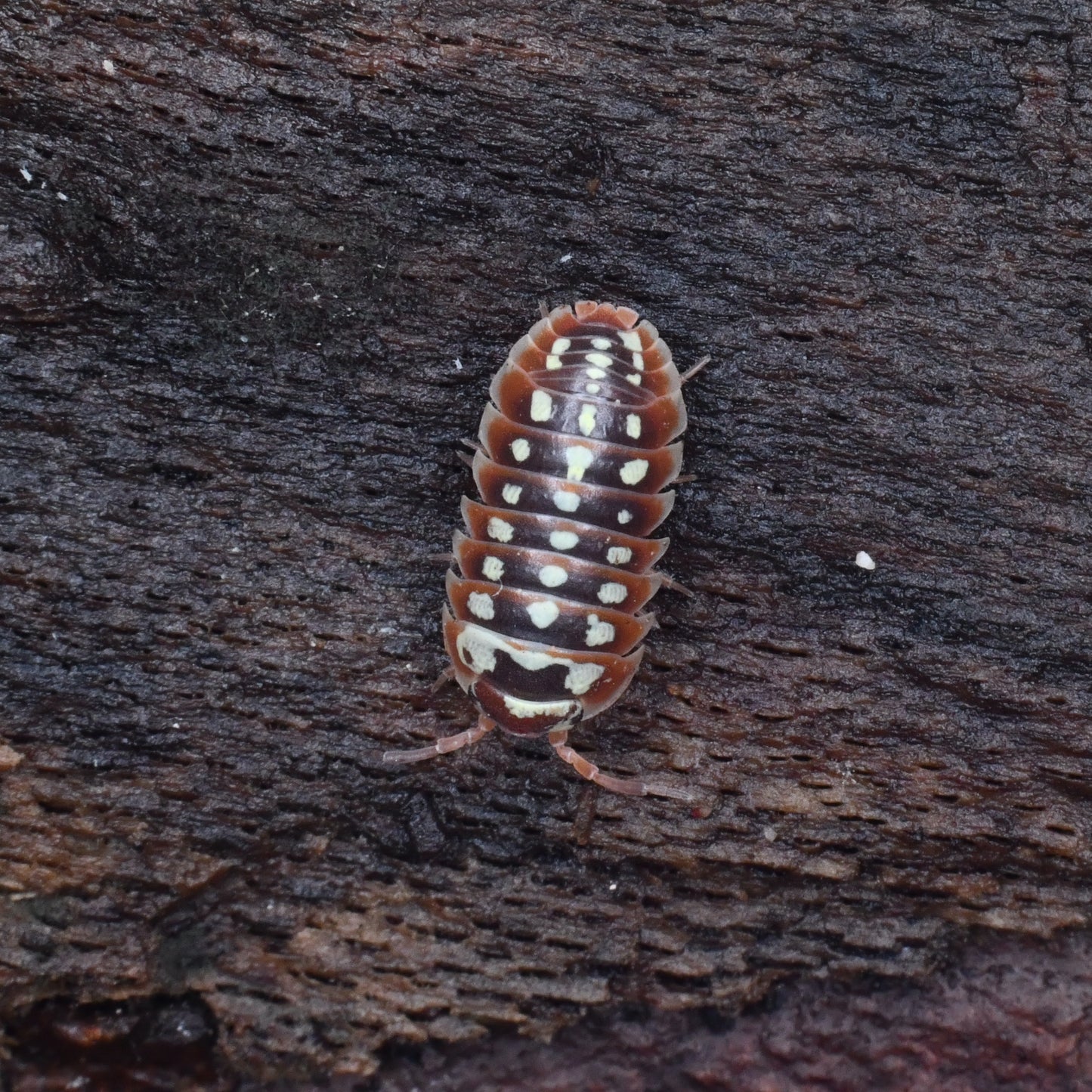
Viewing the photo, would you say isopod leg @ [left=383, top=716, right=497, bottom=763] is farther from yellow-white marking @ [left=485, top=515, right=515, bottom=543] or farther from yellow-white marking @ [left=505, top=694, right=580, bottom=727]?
yellow-white marking @ [left=485, top=515, right=515, bottom=543]

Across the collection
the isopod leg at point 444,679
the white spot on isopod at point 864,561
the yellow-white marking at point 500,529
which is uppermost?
the yellow-white marking at point 500,529

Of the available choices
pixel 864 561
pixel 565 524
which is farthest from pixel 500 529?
pixel 864 561

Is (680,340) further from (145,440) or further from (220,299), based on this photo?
(145,440)

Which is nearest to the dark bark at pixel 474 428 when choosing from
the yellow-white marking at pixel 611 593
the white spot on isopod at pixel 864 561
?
the white spot on isopod at pixel 864 561

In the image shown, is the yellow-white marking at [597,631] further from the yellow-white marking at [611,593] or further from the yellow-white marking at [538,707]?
the yellow-white marking at [538,707]

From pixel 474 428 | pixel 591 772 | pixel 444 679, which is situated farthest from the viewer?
pixel 474 428

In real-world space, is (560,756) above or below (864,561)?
below

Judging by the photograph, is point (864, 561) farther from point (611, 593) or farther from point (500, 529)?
point (500, 529)
